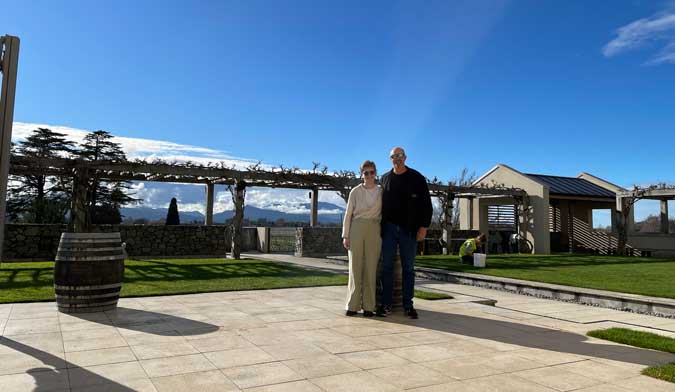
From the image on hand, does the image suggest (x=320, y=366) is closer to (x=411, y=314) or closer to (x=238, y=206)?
(x=411, y=314)

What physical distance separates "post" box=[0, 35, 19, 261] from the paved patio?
1.17 m

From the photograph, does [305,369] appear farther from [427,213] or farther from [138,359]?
[427,213]

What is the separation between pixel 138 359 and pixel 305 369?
113 centimetres

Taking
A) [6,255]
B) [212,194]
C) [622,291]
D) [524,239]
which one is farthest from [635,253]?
[6,255]

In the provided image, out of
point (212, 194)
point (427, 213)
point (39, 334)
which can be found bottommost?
point (39, 334)

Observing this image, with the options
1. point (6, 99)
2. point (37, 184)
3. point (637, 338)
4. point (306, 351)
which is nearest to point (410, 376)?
point (306, 351)

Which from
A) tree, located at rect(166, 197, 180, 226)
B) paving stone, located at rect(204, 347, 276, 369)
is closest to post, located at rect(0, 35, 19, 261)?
paving stone, located at rect(204, 347, 276, 369)

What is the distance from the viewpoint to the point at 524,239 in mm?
20141

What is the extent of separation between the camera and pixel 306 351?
3.27m

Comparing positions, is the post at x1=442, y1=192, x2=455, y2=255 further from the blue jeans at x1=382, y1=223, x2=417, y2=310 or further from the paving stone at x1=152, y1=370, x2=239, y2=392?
the paving stone at x1=152, y1=370, x2=239, y2=392

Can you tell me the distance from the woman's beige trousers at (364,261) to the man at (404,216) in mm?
129

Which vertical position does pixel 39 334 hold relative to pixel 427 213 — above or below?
below

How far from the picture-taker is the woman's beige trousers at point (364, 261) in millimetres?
4684

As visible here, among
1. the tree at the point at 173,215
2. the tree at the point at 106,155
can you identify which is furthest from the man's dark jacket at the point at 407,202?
the tree at the point at 106,155
